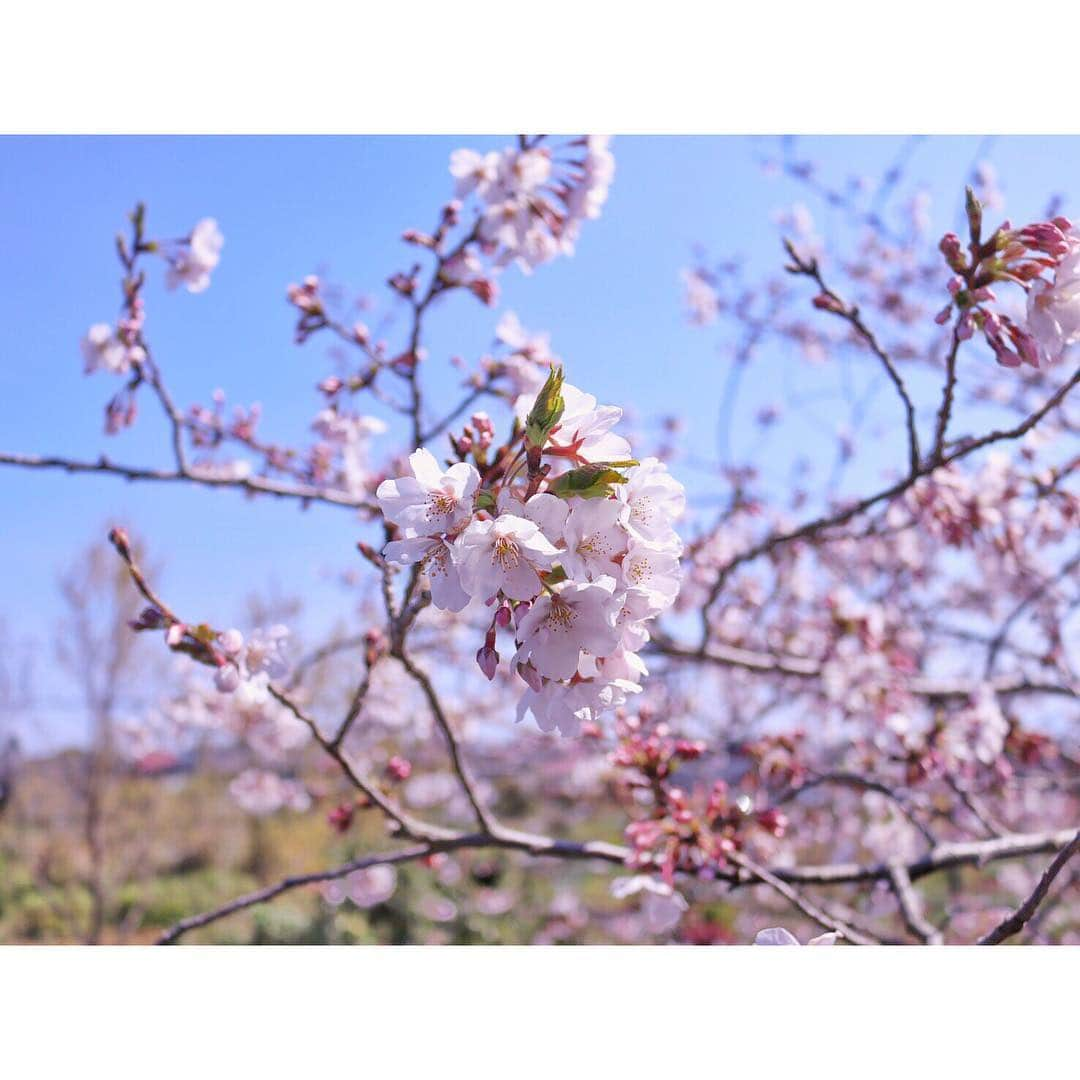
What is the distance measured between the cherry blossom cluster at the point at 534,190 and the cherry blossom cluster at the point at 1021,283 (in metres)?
0.65

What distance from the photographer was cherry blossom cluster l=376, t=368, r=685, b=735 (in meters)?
0.56

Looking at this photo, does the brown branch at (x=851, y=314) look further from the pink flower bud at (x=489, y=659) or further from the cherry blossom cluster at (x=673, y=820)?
the pink flower bud at (x=489, y=659)

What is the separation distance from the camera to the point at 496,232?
4.51 ft

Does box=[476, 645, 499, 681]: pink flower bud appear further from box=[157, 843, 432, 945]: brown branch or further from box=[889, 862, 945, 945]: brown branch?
box=[889, 862, 945, 945]: brown branch

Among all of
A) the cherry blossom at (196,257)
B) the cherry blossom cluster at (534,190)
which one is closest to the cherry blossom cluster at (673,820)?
the cherry blossom cluster at (534,190)

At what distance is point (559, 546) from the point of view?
573 millimetres

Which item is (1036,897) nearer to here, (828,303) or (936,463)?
(936,463)

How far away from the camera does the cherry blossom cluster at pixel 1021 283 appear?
0.80 metres

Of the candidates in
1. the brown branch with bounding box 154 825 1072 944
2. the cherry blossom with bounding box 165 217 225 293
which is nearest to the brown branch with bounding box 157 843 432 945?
the brown branch with bounding box 154 825 1072 944

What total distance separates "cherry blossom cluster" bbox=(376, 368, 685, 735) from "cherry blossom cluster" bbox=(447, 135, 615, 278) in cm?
83

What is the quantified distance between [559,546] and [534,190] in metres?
0.98

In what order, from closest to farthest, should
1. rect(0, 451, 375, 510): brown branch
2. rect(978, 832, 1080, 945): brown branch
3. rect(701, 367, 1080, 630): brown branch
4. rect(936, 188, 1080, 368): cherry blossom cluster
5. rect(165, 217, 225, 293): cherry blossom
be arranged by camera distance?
rect(978, 832, 1080, 945): brown branch, rect(936, 188, 1080, 368): cherry blossom cluster, rect(701, 367, 1080, 630): brown branch, rect(0, 451, 375, 510): brown branch, rect(165, 217, 225, 293): cherry blossom
